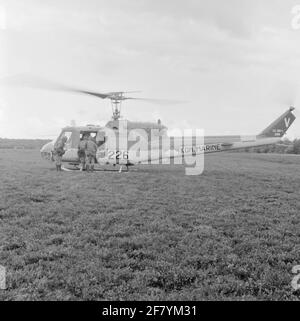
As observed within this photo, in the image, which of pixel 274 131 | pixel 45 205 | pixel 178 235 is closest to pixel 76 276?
pixel 178 235

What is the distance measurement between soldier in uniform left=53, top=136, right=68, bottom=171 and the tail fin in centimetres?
1289

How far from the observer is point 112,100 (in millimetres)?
21688

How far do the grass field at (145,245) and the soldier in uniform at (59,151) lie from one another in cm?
789

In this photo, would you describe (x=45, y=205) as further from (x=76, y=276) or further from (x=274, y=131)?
(x=274, y=131)

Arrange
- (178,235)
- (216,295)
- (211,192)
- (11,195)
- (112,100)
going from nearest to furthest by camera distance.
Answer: (216,295)
(178,235)
(11,195)
(211,192)
(112,100)

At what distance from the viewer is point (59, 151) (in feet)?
69.5

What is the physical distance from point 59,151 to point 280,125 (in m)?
14.5

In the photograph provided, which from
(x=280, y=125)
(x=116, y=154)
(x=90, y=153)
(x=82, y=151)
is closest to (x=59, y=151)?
(x=82, y=151)

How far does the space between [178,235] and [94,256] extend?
2.22m

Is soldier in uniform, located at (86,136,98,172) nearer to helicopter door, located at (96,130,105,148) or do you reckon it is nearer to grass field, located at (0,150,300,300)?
helicopter door, located at (96,130,105,148)

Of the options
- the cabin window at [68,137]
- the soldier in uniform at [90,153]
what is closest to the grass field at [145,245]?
the soldier in uniform at [90,153]

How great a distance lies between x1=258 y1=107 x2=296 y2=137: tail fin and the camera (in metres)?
24.1

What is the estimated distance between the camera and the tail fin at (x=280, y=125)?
2411cm

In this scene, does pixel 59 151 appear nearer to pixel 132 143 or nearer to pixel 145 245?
pixel 132 143
